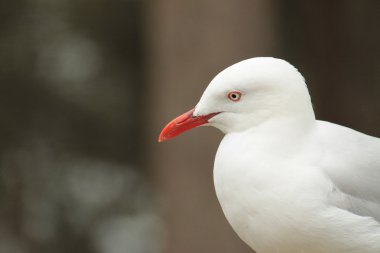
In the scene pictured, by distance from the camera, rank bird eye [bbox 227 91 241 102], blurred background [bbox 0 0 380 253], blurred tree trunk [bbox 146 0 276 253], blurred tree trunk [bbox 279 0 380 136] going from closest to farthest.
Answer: bird eye [bbox 227 91 241 102], blurred tree trunk [bbox 146 0 276 253], blurred tree trunk [bbox 279 0 380 136], blurred background [bbox 0 0 380 253]

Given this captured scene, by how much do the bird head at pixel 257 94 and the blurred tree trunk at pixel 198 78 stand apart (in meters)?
1.85

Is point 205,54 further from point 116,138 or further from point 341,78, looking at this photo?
point 116,138

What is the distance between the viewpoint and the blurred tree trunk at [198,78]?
14.0 feet

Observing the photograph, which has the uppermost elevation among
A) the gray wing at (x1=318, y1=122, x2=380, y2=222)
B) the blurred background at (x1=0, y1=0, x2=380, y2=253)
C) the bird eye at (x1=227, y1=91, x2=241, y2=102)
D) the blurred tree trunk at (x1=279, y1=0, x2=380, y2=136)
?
the bird eye at (x1=227, y1=91, x2=241, y2=102)

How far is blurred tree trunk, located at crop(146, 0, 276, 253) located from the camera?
428 cm

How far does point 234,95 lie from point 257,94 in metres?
0.06

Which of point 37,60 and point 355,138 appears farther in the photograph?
point 37,60

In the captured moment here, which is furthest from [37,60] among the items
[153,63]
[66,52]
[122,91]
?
[153,63]

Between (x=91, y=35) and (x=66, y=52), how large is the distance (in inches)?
8.5

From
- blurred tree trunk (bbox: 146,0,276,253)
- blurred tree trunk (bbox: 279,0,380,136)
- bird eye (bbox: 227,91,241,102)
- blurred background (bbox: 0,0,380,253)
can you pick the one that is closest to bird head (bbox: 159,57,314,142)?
bird eye (bbox: 227,91,241,102)

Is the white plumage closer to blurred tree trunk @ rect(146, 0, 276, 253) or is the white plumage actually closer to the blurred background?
blurred tree trunk @ rect(146, 0, 276, 253)

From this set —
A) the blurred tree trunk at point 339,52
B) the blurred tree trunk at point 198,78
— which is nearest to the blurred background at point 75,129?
the blurred tree trunk at point 339,52

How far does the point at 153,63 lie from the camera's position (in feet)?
15.6

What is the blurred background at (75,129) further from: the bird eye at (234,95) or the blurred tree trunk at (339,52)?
the bird eye at (234,95)
